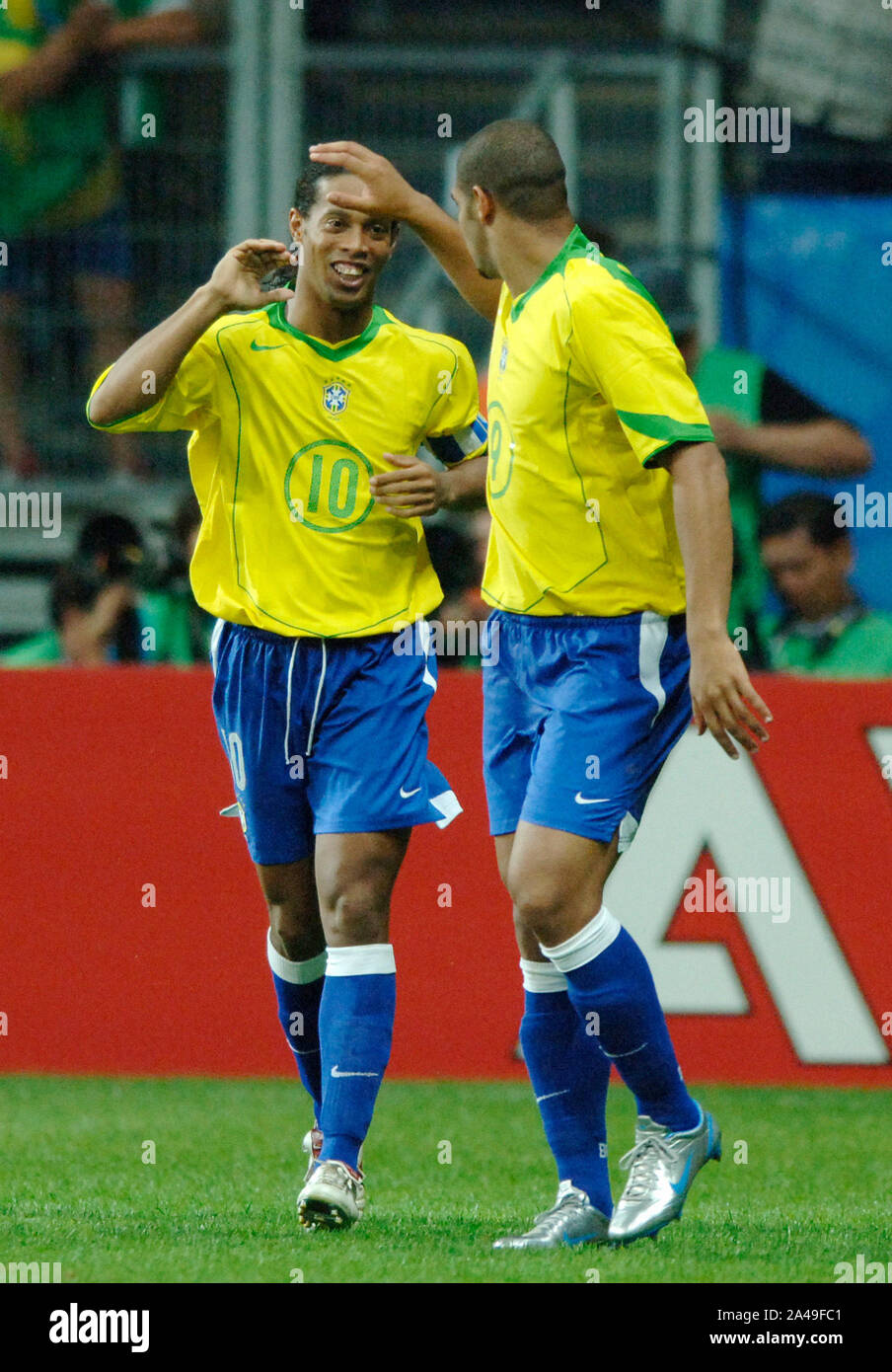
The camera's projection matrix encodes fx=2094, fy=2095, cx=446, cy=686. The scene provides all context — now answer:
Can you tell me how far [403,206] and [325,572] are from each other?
0.84 meters

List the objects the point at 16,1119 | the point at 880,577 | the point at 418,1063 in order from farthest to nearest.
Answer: the point at 880,577 < the point at 418,1063 < the point at 16,1119

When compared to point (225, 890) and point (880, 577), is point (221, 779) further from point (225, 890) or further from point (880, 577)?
point (880, 577)

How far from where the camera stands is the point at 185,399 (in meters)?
4.72

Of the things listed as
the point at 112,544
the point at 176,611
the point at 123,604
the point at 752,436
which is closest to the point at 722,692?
the point at 752,436

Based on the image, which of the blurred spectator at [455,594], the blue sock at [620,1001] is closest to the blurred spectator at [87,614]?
the blurred spectator at [455,594]

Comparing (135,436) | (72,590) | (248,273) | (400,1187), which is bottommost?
(400,1187)

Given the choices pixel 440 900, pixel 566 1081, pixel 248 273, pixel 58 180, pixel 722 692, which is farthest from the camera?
pixel 58 180

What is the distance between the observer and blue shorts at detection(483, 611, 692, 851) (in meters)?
4.19

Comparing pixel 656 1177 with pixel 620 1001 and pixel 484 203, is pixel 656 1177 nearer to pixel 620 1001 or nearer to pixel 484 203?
pixel 620 1001

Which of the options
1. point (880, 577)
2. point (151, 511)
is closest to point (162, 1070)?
point (151, 511)

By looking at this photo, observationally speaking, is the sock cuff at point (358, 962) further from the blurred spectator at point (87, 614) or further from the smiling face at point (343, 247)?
the blurred spectator at point (87, 614)

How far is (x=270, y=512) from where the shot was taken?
15.8 feet

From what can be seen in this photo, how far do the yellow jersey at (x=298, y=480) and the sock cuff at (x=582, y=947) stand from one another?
3.14 feet
